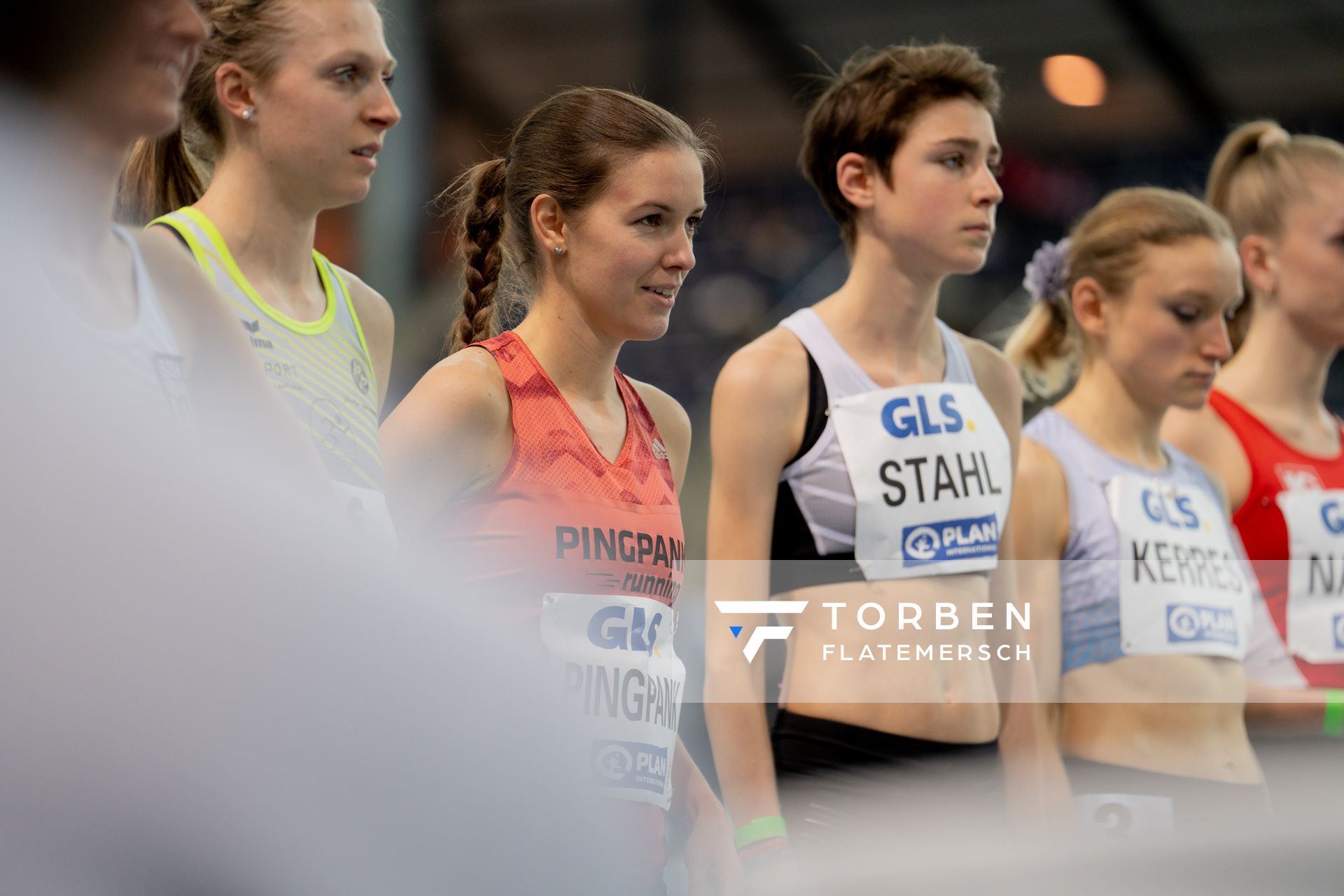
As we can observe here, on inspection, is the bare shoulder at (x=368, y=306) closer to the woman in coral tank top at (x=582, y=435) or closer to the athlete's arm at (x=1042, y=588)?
the woman in coral tank top at (x=582, y=435)

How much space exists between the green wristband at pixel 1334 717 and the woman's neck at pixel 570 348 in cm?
162

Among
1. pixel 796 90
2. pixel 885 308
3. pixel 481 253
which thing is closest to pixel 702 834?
pixel 481 253

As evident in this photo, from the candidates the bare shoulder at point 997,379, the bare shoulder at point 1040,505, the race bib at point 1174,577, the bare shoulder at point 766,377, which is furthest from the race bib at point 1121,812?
the bare shoulder at point 766,377

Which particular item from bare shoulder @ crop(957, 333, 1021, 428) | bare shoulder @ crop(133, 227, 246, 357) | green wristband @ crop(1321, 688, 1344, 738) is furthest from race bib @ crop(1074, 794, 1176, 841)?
bare shoulder @ crop(133, 227, 246, 357)

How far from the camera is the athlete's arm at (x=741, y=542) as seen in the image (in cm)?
187

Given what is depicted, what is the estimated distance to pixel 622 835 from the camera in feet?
1.12

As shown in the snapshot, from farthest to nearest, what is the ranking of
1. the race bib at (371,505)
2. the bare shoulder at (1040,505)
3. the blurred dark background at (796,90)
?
the blurred dark background at (796,90) < the bare shoulder at (1040,505) < the race bib at (371,505)

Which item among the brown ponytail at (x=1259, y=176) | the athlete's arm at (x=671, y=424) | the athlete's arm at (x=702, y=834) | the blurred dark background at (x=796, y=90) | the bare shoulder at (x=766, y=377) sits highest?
the blurred dark background at (x=796, y=90)

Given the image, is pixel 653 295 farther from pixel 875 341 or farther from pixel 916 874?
pixel 916 874

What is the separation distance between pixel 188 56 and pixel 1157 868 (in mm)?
544

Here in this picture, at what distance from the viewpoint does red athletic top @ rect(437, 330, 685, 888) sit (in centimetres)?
145

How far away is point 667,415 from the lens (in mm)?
1759

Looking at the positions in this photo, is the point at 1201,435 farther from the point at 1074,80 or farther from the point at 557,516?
the point at 1074,80

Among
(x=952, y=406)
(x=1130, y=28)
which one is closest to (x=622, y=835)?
(x=952, y=406)
